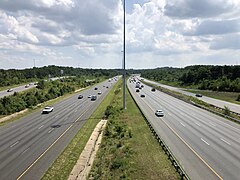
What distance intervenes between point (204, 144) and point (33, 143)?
19371 mm

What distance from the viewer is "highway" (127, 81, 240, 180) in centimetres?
2269

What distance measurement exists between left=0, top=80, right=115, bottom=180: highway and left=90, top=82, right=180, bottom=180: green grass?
4.81m

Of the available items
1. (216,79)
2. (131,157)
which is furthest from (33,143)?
(216,79)

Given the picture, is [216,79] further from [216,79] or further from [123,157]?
[123,157]

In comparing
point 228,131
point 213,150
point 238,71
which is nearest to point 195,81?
point 238,71

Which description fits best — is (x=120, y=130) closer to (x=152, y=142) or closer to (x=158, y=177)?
(x=152, y=142)

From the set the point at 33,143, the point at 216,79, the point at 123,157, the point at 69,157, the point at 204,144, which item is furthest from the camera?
the point at 216,79

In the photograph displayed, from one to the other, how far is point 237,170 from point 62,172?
45.5ft

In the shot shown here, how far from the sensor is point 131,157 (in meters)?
26.3

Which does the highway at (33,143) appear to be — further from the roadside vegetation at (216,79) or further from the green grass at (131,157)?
the roadside vegetation at (216,79)

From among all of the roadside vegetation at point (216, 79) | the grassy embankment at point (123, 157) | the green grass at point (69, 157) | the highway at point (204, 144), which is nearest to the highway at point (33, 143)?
the green grass at point (69, 157)

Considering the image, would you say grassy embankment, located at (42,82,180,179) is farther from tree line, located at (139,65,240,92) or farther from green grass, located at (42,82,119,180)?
tree line, located at (139,65,240,92)

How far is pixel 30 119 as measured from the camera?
54375 mm

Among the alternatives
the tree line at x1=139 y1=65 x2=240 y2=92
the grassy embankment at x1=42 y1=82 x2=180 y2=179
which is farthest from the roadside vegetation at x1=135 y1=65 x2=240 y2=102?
the grassy embankment at x1=42 y1=82 x2=180 y2=179
